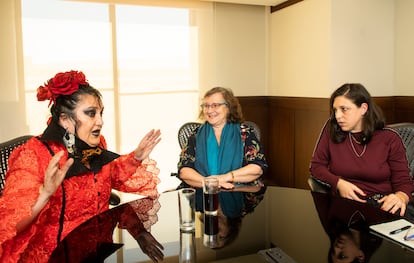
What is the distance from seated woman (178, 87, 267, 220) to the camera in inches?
87.1

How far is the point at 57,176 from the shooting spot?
1.24 meters

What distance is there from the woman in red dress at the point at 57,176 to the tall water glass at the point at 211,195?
456 millimetres

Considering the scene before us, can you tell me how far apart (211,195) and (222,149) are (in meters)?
0.85

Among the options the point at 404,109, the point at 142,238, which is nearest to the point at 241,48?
the point at 404,109

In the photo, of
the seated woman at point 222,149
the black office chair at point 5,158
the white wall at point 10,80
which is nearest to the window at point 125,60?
the white wall at point 10,80

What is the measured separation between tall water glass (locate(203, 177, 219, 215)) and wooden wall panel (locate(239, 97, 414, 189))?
6.98ft

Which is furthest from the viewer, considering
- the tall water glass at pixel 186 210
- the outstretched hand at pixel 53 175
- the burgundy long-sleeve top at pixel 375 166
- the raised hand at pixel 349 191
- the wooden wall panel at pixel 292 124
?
the wooden wall panel at pixel 292 124

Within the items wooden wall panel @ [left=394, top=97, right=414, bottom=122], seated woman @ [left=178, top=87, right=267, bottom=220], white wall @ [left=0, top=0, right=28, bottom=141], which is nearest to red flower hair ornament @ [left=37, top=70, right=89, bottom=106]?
seated woman @ [left=178, top=87, right=267, bottom=220]

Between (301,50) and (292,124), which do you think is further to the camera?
(292,124)

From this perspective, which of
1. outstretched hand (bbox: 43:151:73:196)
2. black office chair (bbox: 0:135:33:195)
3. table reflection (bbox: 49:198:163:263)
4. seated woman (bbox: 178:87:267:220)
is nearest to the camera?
table reflection (bbox: 49:198:163:263)

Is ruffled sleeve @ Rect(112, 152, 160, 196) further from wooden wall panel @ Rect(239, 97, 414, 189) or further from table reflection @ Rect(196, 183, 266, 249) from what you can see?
wooden wall panel @ Rect(239, 97, 414, 189)

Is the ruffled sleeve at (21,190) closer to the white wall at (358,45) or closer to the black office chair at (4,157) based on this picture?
the black office chair at (4,157)

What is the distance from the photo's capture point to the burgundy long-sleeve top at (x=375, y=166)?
1973mm

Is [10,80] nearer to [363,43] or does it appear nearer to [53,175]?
[53,175]
